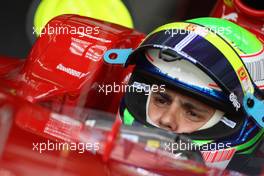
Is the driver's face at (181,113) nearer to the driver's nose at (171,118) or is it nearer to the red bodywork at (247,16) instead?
the driver's nose at (171,118)

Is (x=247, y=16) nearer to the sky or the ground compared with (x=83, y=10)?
nearer to the sky

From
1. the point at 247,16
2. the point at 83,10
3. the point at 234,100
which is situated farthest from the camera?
the point at 83,10

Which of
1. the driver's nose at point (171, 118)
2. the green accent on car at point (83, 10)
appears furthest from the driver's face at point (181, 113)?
the green accent on car at point (83, 10)

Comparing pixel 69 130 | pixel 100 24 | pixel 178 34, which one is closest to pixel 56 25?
pixel 100 24

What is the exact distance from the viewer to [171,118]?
55.4 inches

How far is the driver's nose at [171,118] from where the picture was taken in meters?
1.40

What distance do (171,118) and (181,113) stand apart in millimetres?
30

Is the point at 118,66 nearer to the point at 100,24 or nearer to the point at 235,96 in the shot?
the point at 100,24

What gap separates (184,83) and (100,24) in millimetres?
450

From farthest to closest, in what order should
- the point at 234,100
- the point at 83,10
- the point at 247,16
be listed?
the point at 83,10, the point at 247,16, the point at 234,100

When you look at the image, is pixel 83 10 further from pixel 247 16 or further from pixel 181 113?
pixel 181 113

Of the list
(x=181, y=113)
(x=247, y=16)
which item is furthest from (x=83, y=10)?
(x=181, y=113)

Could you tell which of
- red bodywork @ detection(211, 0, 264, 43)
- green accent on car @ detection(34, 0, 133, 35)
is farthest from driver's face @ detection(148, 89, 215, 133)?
green accent on car @ detection(34, 0, 133, 35)

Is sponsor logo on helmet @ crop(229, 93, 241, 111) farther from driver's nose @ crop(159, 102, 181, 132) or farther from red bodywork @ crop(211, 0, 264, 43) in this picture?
red bodywork @ crop(211, 0, 264, 43)
